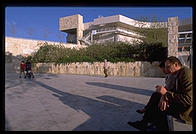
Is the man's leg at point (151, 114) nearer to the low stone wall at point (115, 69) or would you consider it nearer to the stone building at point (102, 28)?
the low stone wall at point (115, 69)

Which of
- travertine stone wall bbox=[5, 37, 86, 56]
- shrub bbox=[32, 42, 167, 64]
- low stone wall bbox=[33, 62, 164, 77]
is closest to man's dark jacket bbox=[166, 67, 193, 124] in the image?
low stone wall bbox=[33, 62, 164, 77]

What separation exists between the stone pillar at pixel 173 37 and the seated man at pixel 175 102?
1031cm

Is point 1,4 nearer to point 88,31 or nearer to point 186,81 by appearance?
point 186,81

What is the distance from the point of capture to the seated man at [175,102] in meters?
2.41

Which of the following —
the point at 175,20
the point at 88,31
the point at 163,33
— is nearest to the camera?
the point at 175,20

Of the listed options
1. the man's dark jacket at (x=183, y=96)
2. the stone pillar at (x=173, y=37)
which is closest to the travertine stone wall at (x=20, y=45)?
the stone pillar at (x=173, y=37)

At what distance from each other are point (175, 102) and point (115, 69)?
1293cm

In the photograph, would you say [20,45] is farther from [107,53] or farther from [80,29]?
[107,53]

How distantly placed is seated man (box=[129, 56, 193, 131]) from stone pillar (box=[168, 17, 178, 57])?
1031 centimetres

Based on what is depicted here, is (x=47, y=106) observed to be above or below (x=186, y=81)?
below

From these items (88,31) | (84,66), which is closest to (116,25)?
(88,31)

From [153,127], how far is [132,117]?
Answer: 0.75 meters

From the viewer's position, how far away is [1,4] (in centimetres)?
157

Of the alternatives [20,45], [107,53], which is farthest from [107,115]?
[20,45]
